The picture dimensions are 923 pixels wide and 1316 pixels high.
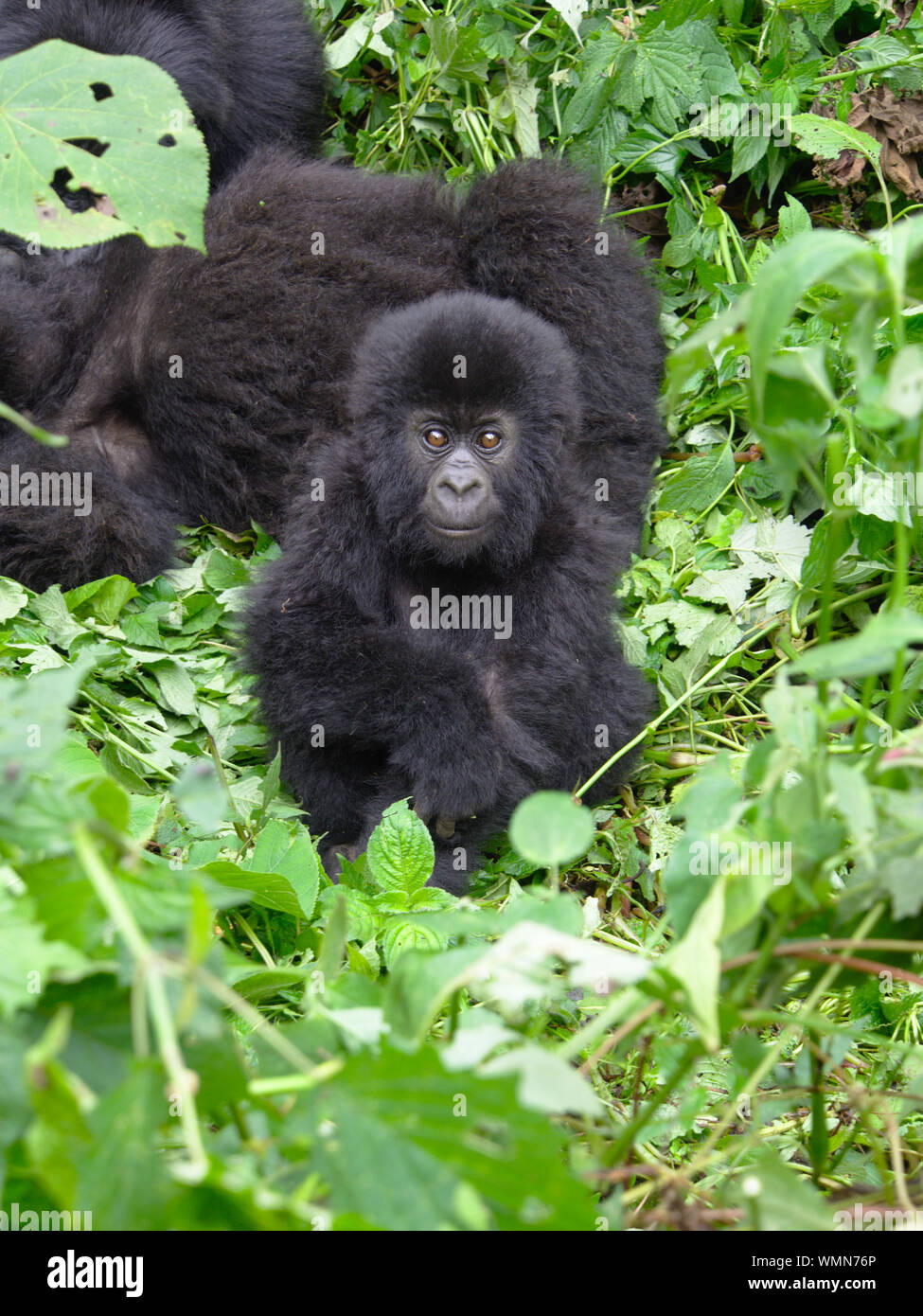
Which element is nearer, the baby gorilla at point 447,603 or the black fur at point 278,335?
the baby gorilla at point 447,603

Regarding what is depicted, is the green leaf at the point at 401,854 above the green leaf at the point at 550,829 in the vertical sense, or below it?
below

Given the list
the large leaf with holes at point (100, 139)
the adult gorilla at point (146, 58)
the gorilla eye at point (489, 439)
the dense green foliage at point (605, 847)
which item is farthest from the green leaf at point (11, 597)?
the large leaf with holes at point (100, 139)

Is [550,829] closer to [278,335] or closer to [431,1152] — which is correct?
[431,1152]

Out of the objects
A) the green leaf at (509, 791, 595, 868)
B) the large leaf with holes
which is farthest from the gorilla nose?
the green leaf at (509, 791, 595, 868)

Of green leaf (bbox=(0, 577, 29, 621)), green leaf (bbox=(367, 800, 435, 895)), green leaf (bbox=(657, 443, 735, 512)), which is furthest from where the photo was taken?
green leaf (bbox=(657, 443, 735, 512))

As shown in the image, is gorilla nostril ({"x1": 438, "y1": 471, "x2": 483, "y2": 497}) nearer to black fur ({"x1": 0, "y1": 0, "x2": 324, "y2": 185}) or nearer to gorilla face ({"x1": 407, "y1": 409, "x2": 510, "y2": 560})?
gorilla face ({"x1": 407, "y1": 409, "x2": 510, "y2": 560})

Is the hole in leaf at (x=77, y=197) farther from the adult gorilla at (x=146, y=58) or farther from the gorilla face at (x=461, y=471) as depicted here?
the gorilla face at (x=461, y=471)

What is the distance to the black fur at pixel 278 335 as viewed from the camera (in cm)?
275

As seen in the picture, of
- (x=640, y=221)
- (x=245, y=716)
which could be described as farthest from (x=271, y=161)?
(x=245, y=716)

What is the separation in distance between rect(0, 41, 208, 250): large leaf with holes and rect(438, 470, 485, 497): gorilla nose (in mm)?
926

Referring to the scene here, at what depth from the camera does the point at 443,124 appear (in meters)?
3.40

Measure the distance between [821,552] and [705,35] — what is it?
1457 millimetres

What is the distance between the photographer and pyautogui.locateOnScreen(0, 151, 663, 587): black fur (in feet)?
9.01

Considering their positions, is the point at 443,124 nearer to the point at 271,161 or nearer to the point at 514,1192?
the point at 271,161
